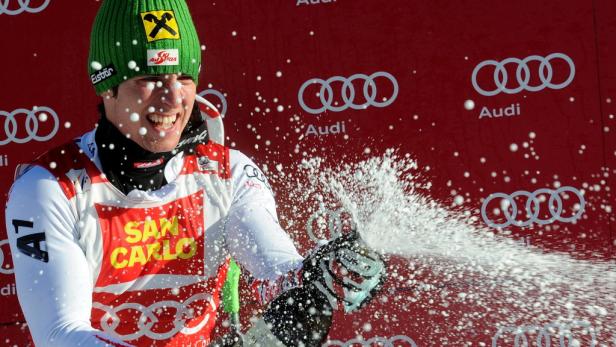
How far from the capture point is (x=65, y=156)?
281cm

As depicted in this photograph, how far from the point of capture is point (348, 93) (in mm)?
3910

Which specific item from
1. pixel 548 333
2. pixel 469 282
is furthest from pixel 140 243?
pixel 548 333

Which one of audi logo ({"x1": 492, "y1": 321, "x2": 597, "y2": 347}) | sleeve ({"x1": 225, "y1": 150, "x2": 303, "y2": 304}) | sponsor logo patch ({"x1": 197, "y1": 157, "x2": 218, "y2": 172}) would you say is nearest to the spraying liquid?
audi logo ({"x1": 492, "y1": 321, "x2": 597, "y2": 347})

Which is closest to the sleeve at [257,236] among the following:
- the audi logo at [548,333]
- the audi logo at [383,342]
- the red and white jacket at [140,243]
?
the red and white jacket at [140,243]

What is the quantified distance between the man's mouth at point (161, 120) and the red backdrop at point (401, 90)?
115 cm

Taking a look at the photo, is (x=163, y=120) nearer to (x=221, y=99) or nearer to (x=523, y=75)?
(x=221, y=99)

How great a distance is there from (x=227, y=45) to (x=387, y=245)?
1375mm

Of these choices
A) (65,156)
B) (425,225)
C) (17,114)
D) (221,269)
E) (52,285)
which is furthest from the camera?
(17,114)

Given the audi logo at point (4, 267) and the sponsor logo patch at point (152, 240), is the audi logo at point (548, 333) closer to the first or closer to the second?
the sponsor logo patch at point (152, 240)

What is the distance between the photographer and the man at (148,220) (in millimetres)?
2549

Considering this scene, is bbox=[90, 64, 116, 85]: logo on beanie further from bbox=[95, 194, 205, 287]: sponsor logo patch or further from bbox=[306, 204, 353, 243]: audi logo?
bbox=[306, 204, 353, 243]: audi logo

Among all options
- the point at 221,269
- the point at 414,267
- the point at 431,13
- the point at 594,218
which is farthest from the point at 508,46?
the point at 221,269

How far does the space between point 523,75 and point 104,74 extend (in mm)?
1949

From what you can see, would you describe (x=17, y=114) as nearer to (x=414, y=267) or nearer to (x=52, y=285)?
(x=52, y=285)
